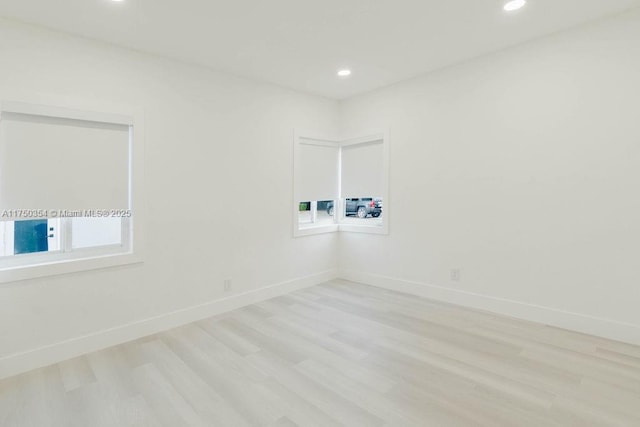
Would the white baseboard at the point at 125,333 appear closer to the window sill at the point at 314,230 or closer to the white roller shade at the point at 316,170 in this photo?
the window sill at the point at 314,230

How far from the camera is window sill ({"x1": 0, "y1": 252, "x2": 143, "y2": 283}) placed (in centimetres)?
261

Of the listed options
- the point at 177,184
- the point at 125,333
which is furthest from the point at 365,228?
the point at 125,333

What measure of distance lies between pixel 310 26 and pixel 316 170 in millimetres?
2222

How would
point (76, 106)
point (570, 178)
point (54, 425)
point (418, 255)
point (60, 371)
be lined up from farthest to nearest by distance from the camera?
point (418, 255)
point (570, 178)
point (76, 106)
point (60, 371)
point (54, 425)

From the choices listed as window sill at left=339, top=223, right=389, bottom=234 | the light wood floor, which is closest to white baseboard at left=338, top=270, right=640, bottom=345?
the light wood floor

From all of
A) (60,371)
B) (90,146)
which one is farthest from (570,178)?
(60,371)

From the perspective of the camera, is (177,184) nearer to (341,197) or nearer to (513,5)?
(341,197)

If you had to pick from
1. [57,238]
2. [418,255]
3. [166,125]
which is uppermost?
[166,125]

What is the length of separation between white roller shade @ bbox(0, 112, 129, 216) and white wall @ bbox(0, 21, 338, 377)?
0.70 feet

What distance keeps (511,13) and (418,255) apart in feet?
8.69

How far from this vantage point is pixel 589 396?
2207 millimetres

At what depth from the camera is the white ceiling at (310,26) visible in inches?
102

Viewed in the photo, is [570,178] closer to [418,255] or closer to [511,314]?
[511,314]

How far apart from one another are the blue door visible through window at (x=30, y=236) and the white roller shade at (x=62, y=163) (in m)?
0.24
